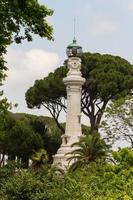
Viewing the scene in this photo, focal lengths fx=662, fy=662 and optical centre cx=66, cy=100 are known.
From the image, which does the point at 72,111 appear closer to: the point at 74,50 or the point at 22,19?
the point at 74,50

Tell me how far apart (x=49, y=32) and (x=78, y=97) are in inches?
1678

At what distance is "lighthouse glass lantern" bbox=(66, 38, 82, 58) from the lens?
62125 millimetres

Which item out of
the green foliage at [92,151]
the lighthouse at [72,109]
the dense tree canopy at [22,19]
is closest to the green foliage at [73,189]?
the dense tree canopy at [22,19]

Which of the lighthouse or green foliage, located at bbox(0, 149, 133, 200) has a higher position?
the lighthouse

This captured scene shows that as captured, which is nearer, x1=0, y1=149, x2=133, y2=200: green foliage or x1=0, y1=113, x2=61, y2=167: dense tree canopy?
x1=0, y1=149, x2=133, y2=200: green foliage

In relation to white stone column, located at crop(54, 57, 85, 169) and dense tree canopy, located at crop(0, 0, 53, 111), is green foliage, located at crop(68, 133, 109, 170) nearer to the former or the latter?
white stone column, located at crop(54, 57, 85, 169)

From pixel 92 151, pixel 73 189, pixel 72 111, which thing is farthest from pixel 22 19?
pixel 72 111

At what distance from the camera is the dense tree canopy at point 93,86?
202 ft

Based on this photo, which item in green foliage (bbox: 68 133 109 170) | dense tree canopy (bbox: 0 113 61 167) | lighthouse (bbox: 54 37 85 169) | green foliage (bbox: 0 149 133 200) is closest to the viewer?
green foliage (bbox: 0 149 133 200)

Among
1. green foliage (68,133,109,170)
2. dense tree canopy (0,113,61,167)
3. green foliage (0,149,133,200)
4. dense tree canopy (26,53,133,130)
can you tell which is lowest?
green foliage (0,149,133,200)

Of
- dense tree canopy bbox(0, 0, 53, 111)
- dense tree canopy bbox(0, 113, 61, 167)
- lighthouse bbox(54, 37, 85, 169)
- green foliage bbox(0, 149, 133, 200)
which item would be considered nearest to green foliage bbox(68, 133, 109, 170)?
lighthouse bbox(54, 37, 85, 169)

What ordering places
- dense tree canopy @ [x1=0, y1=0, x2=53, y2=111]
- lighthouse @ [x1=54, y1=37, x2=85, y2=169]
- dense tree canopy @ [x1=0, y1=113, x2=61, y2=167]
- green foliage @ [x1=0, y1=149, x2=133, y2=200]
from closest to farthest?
dense tree canopy @ [x1=0, y1=0, x2=53, y2=111] < green foliage @ [x1=0, y1=149, x2=133, y2=200] < lighthouse @ [x1=54, y1=37, x2=85, y2=169] < dense tree canopy @ [x1=0, y1=113, x2=61, y2=167]

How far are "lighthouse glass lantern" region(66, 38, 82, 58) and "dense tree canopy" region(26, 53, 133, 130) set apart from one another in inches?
71.5

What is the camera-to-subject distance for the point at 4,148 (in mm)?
65125
